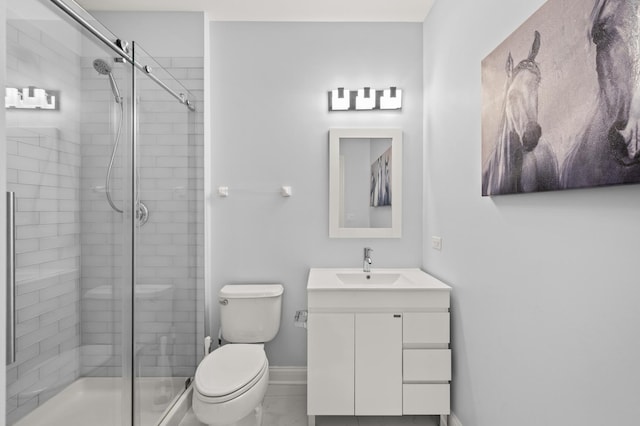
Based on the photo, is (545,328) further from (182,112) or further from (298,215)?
(182,112)

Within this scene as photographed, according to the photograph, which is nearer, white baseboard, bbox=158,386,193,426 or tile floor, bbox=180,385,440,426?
white baseboard, bbox=158,386,193,426

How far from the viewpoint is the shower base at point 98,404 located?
122 cm

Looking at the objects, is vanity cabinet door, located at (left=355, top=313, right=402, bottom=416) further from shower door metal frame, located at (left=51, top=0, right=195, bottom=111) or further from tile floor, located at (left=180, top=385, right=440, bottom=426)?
shower door metal frame, located at (left=51, top=0, right=195, bottom=111)

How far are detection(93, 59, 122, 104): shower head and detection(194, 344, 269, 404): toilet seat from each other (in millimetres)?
1335

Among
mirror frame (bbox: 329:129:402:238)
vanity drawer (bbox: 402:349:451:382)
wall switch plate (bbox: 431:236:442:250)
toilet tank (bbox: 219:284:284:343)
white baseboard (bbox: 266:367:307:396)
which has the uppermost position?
mirror frame (bbox: 329:129:402:238)

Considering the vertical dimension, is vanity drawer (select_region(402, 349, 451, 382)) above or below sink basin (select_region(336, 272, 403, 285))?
below

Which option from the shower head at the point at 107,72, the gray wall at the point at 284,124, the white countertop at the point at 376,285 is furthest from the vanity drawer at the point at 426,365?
the shower head at the point at 107,72

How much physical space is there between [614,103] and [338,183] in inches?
68.4

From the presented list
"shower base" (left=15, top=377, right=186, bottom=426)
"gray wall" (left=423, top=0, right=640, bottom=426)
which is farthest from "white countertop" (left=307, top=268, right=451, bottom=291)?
"shower base" (left=15, top=377, right=186, bottom=426)

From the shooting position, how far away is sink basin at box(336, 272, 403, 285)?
2.39 meters

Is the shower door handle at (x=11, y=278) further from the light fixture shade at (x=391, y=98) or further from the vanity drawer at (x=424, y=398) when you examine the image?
the light fixture shade at (x=391, y=98)

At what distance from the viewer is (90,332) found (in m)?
1.41

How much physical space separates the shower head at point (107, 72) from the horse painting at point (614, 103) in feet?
5.59

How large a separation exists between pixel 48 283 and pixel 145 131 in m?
0.91
